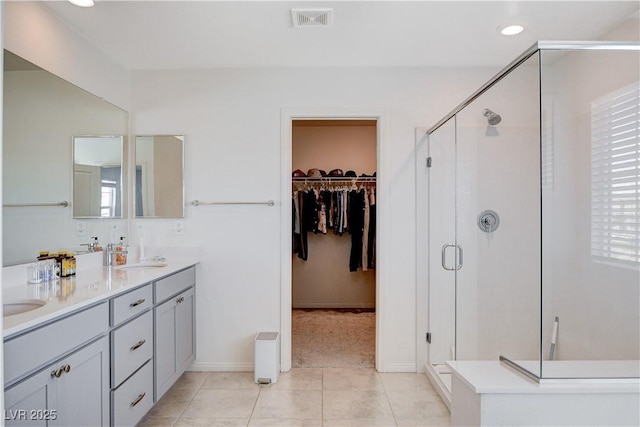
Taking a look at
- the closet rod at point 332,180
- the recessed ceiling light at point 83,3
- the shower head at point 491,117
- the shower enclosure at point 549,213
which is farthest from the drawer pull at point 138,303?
the closet rod at point 332,180

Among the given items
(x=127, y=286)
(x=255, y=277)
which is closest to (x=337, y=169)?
(x=255, y=277)

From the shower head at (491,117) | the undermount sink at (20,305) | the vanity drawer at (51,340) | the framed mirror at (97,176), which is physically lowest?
the vanity drawer at (51,340)

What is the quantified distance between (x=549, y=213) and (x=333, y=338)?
234cm

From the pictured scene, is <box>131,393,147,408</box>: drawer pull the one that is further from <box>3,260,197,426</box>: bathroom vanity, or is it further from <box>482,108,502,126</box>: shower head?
<box>482,108,502,126</box>: shower head

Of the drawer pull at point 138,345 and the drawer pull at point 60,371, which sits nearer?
the drawer pull at point 60,371

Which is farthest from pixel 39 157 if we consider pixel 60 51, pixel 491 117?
pixel 491 117

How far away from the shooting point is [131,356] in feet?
6.59

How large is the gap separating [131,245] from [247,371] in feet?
4.47

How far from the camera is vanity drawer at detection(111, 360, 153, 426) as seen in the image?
6.13 feet

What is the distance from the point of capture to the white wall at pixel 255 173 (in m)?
2.99

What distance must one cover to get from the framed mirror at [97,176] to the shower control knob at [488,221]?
8.62 ft

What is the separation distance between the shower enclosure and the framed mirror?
246 cm

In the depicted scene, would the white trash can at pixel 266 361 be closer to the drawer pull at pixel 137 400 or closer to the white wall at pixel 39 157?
the drawer pull at pixel 137 400

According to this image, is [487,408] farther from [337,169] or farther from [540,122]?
[337,169]
